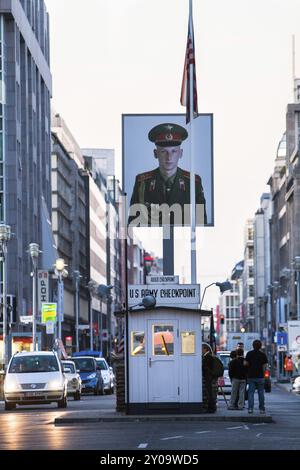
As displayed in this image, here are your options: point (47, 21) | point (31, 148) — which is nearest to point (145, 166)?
point (31, 148)

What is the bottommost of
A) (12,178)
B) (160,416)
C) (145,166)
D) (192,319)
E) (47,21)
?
(160,416)

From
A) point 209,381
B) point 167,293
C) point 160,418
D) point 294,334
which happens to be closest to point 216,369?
point 209,381

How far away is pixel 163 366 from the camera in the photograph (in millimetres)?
39375

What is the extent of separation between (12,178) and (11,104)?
494 centimetres

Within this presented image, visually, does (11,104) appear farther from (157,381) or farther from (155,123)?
(157,381)

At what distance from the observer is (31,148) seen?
110688 millimetres

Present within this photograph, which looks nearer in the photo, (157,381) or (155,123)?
(157,381)

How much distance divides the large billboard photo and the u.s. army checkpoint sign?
26.7ft

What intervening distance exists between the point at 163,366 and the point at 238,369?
443 centimetres

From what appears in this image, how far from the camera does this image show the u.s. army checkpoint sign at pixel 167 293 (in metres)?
39.3

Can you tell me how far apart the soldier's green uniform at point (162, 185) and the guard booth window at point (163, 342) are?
28.2 ft

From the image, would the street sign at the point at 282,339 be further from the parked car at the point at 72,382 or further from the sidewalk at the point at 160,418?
the sidewalk at the point at 160,418

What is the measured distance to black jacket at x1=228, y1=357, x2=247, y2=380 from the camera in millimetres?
43031

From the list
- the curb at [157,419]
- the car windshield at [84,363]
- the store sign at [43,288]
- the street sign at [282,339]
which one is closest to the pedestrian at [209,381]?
the curb at [157,419]
